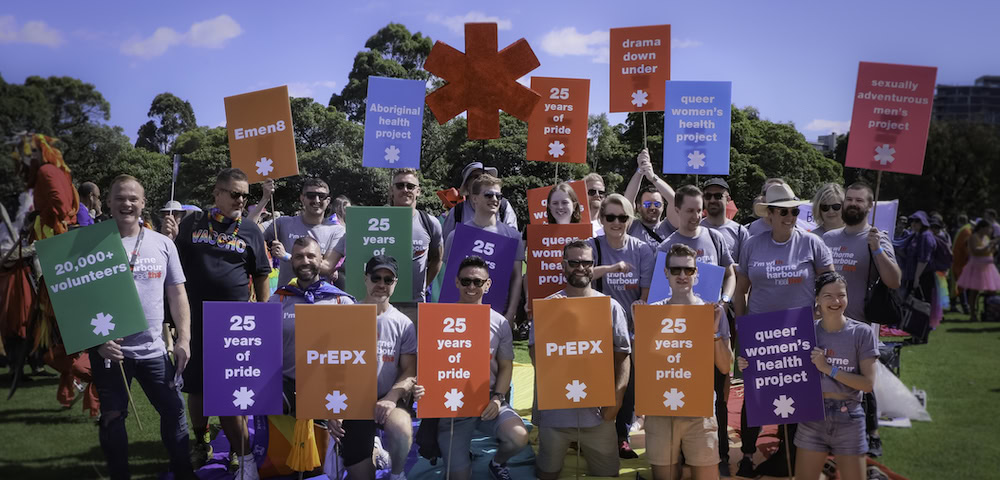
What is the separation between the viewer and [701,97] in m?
7.34

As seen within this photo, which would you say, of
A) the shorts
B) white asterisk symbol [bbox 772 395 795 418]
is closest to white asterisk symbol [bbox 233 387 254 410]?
white asterisk symbol [bbox 772 395 795 418]

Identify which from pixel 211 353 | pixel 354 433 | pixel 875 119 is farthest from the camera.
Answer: pixel 875 119

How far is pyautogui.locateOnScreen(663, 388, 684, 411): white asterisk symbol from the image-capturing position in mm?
→ 4859

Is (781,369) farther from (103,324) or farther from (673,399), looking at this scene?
(103,324)

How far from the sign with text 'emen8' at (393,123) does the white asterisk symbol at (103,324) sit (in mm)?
2894

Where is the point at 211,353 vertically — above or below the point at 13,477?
above

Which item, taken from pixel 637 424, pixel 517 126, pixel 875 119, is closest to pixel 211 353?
pixel 637 424

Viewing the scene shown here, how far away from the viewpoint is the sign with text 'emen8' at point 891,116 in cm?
638

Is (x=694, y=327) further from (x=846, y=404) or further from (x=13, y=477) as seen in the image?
(x=13, y=477)

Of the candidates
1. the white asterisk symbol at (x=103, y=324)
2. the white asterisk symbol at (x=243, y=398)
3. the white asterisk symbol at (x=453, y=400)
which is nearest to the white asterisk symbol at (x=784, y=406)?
the white asterisk symbol at (x=453, y=400)

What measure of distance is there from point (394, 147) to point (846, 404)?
443cm

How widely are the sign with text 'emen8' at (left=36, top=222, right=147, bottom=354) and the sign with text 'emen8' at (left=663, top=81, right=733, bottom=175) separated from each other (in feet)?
15.7

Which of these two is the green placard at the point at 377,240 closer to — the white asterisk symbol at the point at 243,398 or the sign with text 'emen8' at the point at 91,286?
the white asterisk symbol at the point at 243,398

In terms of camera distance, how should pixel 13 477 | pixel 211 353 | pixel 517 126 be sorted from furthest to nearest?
pixel 517 126, pixel 13 477, pixel 211 353
